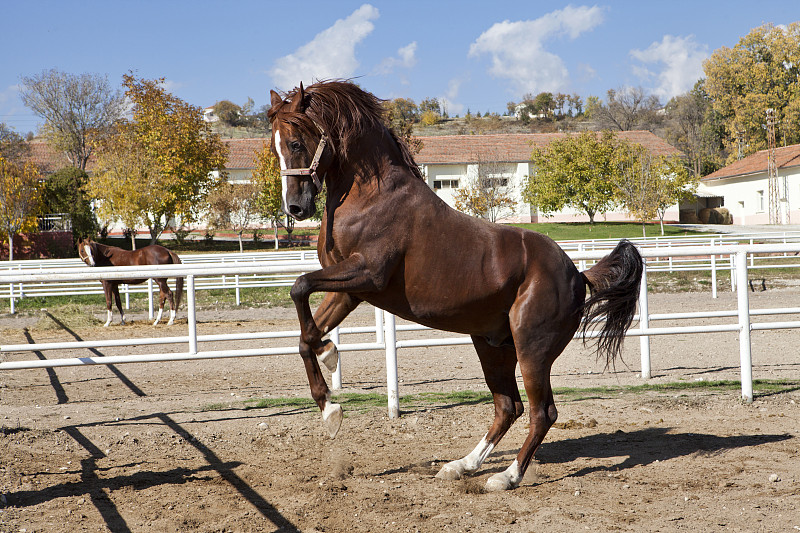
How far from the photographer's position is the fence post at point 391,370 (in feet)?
19.6

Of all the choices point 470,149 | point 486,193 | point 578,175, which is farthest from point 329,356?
point 470,149

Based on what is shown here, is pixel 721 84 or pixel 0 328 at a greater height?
pixel 721 84

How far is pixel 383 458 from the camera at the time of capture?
15.6 ft

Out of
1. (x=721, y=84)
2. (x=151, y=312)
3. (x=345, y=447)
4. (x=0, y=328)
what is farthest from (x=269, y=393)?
(x=721, y=84)

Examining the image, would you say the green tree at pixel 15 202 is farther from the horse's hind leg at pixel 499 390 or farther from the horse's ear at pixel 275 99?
the horse's hind leg at pixel 499 390

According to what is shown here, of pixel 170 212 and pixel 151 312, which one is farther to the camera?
pixel 170 212

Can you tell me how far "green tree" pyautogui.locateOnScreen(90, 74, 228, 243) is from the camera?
3441cm

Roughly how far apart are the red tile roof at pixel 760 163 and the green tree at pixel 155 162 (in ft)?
129

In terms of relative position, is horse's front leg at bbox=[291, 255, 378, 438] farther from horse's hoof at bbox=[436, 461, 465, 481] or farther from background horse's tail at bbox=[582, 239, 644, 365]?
background horse's tail at bbox=[582, 239, 644, 365]

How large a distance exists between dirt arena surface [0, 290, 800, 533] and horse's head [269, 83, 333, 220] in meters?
1.72

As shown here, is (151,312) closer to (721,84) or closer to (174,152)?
(174,152)

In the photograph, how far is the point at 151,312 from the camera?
14.4m

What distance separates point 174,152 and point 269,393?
3476 cm

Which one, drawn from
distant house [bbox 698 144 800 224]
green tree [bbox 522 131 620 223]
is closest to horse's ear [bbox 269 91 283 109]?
green tree [bbox 522 131 620 223]
